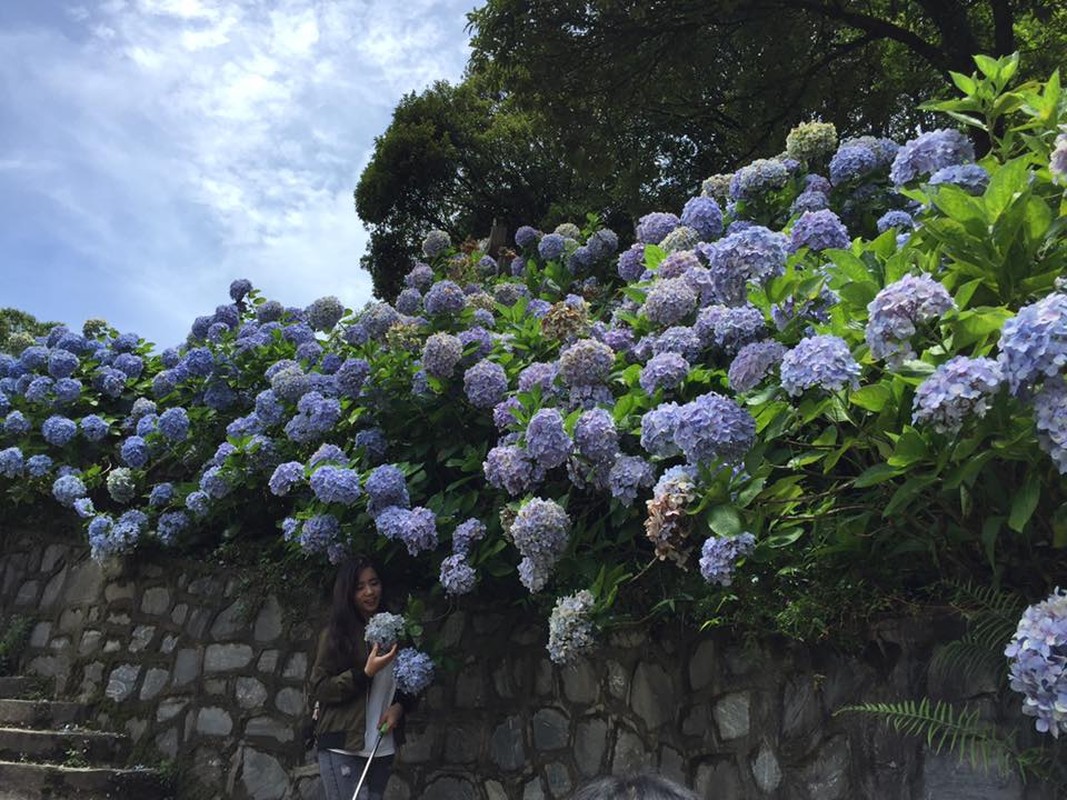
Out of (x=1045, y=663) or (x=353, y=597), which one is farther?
(x=353, y=597)

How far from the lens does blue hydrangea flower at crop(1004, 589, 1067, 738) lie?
1896 mm

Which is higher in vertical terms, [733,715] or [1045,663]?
[1045,663]

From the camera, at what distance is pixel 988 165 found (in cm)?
280

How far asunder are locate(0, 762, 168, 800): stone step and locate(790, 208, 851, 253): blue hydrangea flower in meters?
4.21

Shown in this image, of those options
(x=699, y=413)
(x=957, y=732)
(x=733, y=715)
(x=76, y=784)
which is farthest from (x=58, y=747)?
(x=957, y=732)

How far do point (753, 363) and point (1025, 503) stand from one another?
2.75 ft

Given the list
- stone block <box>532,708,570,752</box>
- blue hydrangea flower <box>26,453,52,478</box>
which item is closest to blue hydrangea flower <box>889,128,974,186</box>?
stone block <box>532,708,570,752</box>

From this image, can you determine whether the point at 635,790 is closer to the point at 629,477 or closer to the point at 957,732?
the point at 957,732

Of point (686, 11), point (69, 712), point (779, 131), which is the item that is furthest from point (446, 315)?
point (779, 131)

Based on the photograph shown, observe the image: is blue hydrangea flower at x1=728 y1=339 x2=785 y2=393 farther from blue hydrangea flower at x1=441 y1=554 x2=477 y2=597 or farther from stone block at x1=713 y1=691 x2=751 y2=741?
blue hydrangea flower at x1=441 y1=554 x2=477 y2=597

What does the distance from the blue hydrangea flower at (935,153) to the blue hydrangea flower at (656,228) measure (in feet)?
5.40

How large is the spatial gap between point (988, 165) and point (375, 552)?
2.82m

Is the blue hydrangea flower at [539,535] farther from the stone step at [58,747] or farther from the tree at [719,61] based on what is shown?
the tree at [719,61]

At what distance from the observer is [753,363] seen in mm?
2746
